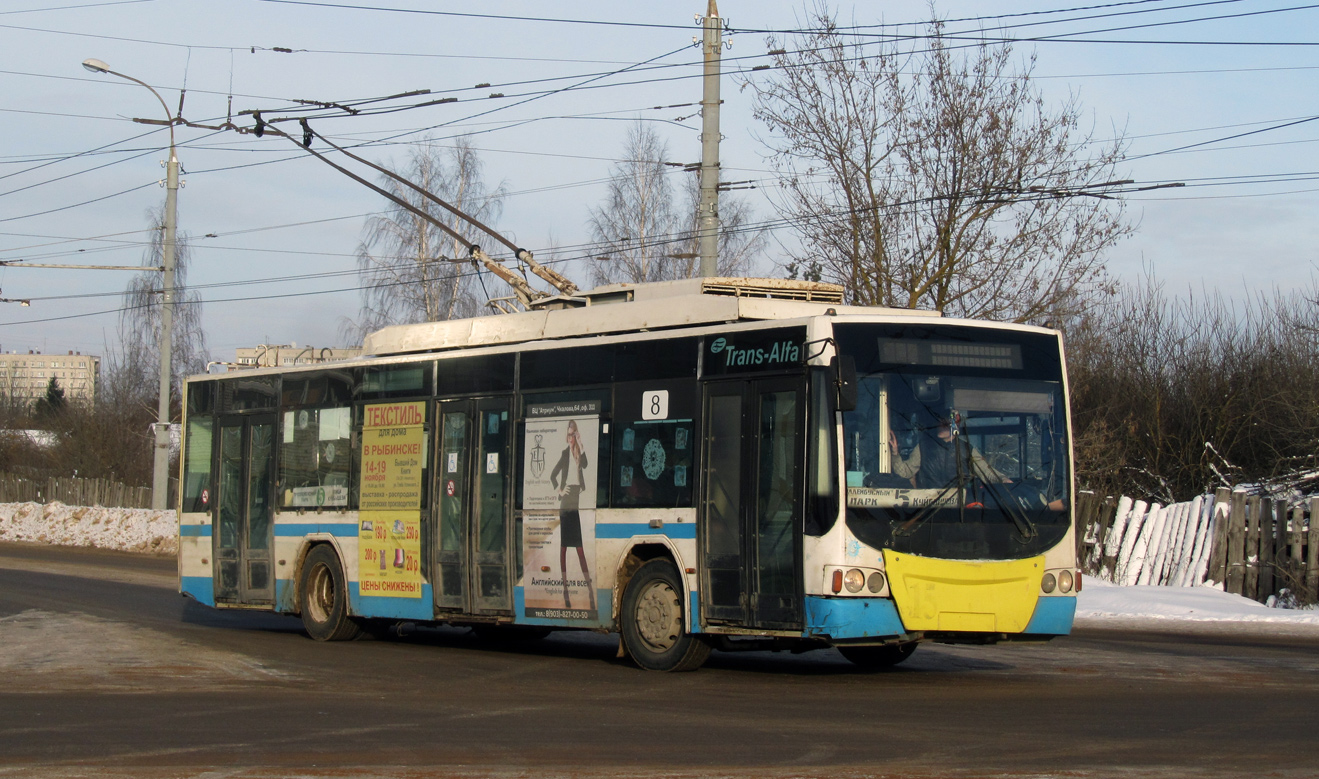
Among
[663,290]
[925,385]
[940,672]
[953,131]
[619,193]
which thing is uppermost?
[619,193]

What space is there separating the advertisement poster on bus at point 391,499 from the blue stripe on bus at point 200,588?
290 cm

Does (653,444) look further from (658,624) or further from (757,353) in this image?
(658,624)

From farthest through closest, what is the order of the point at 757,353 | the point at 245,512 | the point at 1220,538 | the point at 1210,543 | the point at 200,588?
the point at 1210,543
the point at 1220,538
the point at 200,588
the point at 245,512
the point at 757,353

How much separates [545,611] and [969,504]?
4.23m

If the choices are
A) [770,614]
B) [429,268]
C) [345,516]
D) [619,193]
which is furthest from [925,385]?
[619,193]

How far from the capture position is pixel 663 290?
530 inches

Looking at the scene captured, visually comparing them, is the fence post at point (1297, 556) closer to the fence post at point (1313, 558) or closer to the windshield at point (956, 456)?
the fence post at point (1313, 558)

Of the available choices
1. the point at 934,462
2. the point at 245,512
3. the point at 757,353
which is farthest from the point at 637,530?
the point at 245,512

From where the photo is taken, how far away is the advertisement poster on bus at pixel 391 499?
14594 millimetres

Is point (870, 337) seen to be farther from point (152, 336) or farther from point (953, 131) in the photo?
point (152, 336)

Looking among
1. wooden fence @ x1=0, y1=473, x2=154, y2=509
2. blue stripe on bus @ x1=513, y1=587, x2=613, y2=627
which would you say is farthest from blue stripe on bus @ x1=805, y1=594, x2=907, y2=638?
wooden fence @ x1=0, y1=473, x2=154, y2=509

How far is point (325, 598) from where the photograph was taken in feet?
52.3

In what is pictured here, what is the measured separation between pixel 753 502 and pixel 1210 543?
1126cm

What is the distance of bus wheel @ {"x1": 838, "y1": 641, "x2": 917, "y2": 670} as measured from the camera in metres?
12.9
